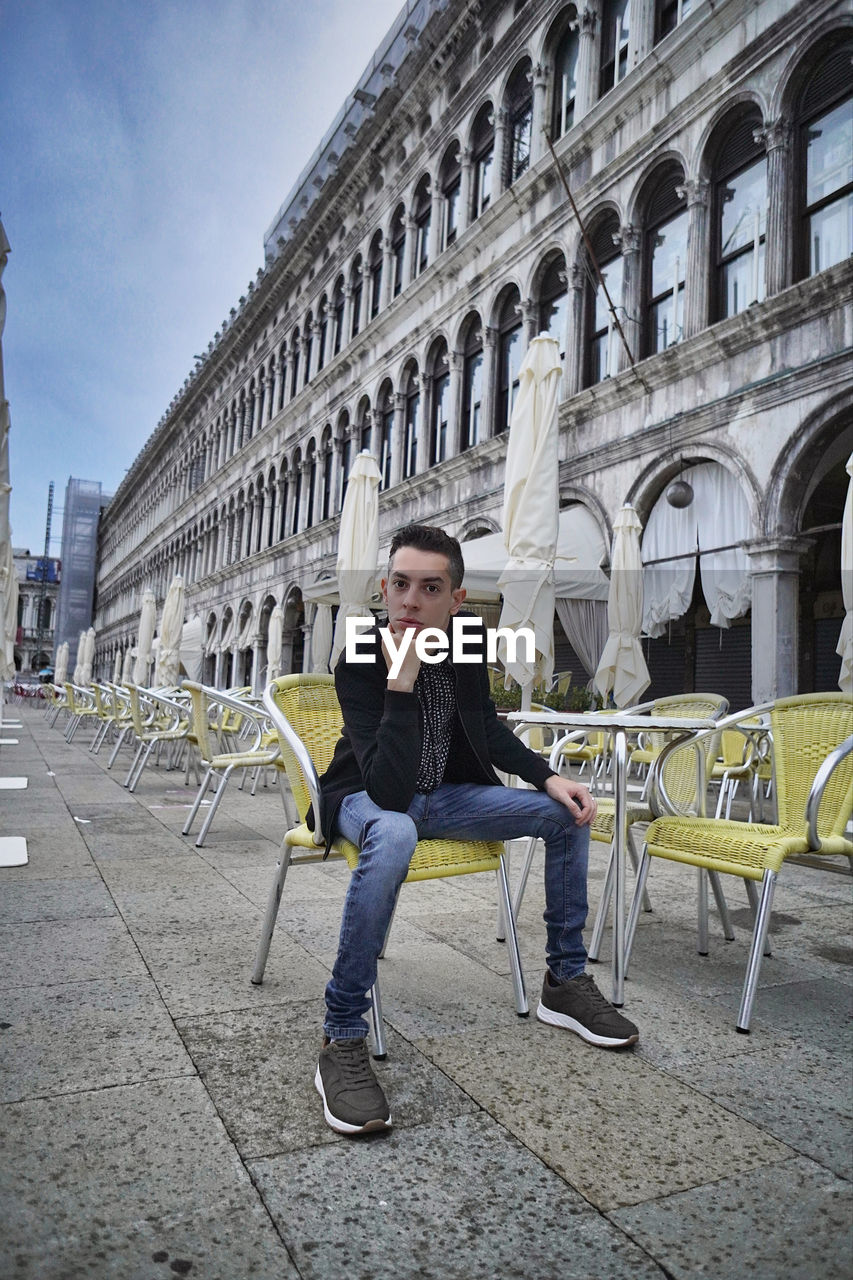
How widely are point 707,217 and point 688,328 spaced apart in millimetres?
1581

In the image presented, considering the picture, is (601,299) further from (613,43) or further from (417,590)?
(417,590)

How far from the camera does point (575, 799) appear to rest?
245cm

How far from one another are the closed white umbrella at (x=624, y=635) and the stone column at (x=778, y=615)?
67.8 inches

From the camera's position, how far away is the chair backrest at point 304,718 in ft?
8.96

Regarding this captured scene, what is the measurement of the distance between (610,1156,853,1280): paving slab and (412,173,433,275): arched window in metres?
21.3

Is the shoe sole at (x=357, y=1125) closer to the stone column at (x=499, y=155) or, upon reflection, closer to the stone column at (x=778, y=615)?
the stone column at (x=778, y=615)

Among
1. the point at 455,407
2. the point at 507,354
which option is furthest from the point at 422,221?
the point at 507,354

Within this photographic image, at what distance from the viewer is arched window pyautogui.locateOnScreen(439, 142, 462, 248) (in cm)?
1938

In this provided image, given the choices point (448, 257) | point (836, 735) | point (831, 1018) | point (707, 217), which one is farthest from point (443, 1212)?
point (448, 257)

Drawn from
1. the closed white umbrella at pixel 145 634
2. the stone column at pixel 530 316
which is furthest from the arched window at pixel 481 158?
the closed white umbrella at pixel 145 634

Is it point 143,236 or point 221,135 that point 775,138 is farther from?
point 143,236

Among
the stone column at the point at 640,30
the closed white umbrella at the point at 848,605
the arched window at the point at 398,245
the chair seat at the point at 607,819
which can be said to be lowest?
the chair seat at the point at 607,819

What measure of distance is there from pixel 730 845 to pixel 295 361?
28917 mm

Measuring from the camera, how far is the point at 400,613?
2.32 metres
